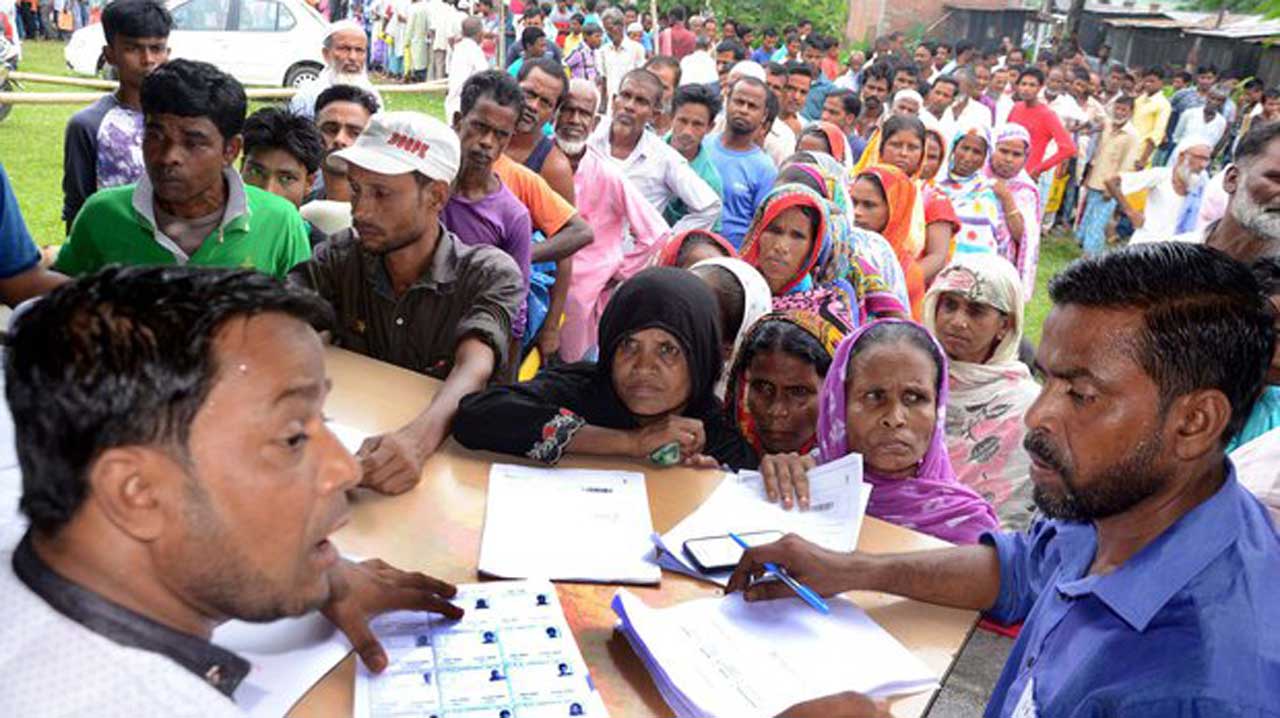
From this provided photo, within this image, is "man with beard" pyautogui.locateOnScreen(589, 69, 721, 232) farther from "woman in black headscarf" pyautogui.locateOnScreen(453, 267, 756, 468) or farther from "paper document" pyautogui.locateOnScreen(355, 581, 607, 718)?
"paper document" pyautogui.locateOnScreen(355, 581, 607, 718)

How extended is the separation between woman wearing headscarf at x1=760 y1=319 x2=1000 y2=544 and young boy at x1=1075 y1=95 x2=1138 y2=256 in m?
8.20

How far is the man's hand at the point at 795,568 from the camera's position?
154 centimetres

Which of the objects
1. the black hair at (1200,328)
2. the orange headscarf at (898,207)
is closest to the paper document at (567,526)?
the black hair at (1200,328)

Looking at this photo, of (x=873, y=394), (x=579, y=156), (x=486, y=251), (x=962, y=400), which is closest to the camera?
(x=873, y=394)

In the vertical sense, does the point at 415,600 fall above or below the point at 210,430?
below

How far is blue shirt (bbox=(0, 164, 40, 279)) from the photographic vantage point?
2400 mm

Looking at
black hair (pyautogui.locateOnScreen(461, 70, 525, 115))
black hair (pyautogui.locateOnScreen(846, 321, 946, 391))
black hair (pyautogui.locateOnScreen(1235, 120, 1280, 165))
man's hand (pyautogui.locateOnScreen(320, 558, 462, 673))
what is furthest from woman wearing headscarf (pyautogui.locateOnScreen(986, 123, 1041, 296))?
man's hand (pyautogui.locateOnScreen(320, 558, 462, 673))

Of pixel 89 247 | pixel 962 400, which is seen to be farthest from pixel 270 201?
pixel 962 400

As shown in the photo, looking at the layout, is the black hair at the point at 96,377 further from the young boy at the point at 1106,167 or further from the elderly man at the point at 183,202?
the young boy at the point at 1106,167

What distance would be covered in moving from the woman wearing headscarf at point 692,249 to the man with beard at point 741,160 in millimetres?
1245

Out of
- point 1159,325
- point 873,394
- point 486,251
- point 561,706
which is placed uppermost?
point 1159,325

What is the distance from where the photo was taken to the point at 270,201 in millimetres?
2721

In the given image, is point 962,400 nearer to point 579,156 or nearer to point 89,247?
point 579,156

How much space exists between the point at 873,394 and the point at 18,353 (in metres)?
1.70
